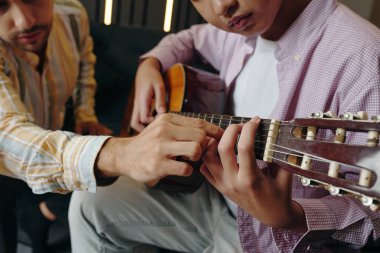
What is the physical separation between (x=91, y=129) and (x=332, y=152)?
1128 millimetres

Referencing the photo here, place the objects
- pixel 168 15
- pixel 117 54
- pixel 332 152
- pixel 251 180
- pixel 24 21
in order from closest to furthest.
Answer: pixel 332 152 → pixel 251 180 → pixel 24 21 → pixel 117 54 → pixel 168 15

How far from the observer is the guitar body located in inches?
42.3

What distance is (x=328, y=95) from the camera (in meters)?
0.81

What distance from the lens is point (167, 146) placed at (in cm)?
68

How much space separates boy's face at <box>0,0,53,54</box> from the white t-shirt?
0.58m

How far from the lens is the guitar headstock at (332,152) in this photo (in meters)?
0.46

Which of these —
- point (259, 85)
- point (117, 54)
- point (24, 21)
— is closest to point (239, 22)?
point (259, 85)

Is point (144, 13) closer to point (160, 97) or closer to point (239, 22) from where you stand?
point (160, 97)

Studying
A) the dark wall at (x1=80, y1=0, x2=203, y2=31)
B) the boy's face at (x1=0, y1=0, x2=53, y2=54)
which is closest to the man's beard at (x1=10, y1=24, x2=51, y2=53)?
the boy's face at (x1=0, y1=0, x2=53, y2=54)

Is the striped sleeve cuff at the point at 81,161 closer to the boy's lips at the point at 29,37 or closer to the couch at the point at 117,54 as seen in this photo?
the boy's lips at the point at 29,37

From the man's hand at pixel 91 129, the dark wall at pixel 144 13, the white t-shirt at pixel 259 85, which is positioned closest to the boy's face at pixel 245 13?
the white t-shirt at pixel 259 85

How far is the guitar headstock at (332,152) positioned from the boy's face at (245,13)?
1.00ft

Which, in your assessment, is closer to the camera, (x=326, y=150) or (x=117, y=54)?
(x=326, y=150)

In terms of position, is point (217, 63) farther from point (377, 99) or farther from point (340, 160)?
point (340, 160)
